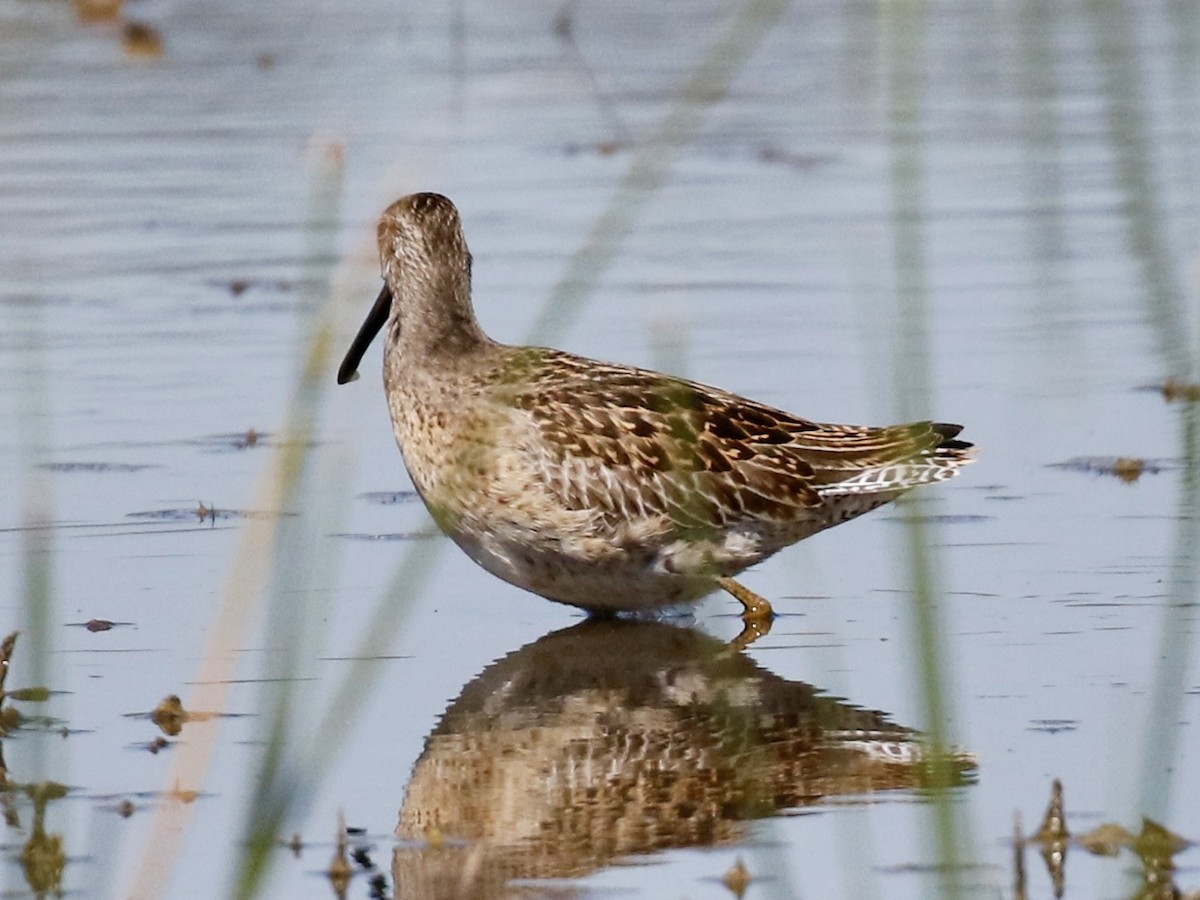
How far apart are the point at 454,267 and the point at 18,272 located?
4.66m

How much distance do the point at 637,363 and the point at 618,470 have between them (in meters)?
2.60

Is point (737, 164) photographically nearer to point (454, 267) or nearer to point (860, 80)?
point (454, 267)

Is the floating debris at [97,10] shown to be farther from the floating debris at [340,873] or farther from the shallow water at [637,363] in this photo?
the floating debris at [340,873]

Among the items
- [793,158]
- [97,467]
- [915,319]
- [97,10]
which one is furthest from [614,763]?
[97,10]

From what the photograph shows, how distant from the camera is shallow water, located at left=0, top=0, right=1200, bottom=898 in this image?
172 inches

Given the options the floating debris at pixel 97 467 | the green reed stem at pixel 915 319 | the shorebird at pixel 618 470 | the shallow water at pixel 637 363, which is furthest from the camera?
the floating debris at pixel 97 467

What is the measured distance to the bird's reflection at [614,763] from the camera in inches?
212

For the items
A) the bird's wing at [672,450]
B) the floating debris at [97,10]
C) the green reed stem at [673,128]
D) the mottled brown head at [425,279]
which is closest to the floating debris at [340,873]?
the green reed stem at [673,128]

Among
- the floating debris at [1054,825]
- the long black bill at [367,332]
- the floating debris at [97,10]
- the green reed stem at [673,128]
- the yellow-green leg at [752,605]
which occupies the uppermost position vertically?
the floating debris at [97,10]

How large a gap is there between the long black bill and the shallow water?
428mm

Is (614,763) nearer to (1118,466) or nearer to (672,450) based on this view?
(672,450)

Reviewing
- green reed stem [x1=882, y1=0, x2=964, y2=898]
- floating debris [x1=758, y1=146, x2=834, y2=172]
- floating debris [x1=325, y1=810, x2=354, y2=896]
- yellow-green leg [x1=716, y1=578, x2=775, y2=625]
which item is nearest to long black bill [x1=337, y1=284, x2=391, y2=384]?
yellow-green leg [x1=716, y1=578, x2=775, y2=625]

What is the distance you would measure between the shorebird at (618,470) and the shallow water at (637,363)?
0.55 ft

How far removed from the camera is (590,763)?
19.6 feet
